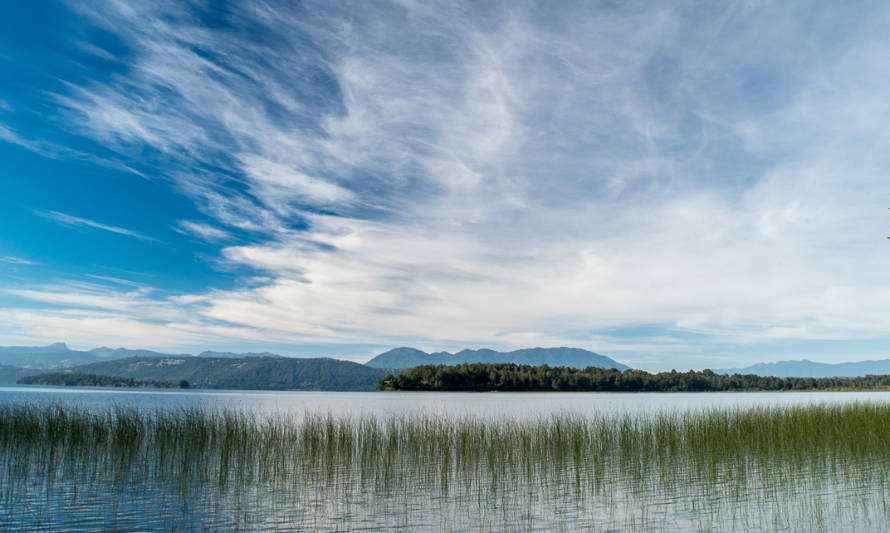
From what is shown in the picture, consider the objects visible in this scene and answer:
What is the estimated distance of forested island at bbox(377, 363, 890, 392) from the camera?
91812 mm

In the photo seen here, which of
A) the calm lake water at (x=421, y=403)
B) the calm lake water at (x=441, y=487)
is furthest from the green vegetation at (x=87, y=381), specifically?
the calm lake water at (x=441, y=487)

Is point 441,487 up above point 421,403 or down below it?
above

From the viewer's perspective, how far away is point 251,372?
480 feet

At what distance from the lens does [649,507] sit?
8242 mm

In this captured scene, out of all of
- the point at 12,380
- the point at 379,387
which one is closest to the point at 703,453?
the point at 379,387

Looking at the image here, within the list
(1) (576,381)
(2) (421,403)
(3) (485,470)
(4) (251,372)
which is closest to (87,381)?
(4) (251,372)

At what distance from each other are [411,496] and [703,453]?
6787 mm

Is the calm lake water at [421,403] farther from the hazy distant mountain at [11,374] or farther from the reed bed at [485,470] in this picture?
the hazy distant mountain at [11,374]

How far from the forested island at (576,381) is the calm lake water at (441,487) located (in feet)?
259

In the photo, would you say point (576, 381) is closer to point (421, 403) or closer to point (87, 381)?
point (421, 403)

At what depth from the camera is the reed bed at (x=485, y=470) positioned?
7891mm

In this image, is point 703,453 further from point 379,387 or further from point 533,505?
point 379,387

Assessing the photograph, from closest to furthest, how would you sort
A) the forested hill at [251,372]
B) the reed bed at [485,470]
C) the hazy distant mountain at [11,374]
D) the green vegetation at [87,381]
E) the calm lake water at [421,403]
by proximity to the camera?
1. the reed bed at [485,470]
2. the calm lake water at [421,403]
3. the green vegetation at [87,381]
4. the forested hill at [251,372]
5. the hazy distant mountain at [11,374]

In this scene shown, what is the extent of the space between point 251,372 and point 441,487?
14773 centimetres
